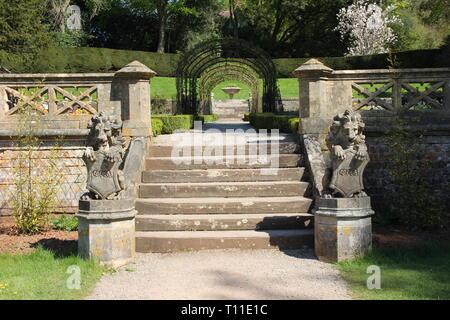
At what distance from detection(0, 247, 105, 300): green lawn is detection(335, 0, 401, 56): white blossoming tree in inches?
1274

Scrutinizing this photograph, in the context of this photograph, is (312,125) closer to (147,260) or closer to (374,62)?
(147,260)

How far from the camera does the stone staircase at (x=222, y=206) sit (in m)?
7.04

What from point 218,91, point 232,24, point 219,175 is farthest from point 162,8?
point 219,175

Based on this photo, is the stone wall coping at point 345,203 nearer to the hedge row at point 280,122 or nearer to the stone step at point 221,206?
the stone step at point 221,206

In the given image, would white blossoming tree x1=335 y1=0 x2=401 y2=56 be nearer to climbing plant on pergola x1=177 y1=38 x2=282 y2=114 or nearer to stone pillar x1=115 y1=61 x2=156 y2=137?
climbing plant on pergola x1=177 y1=38 x2=282 y2=114

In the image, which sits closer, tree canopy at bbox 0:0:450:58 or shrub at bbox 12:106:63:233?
shrub at bbox 12:106:63:233

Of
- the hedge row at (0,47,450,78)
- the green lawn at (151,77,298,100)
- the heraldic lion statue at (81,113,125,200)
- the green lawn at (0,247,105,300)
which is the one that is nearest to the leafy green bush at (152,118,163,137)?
the heraldic lion statue at (81,113,125,200)

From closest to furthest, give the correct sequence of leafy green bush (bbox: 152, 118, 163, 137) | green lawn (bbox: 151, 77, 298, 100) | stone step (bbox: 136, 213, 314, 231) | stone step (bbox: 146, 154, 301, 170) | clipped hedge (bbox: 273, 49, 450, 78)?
stone step (bbox: 136, 213, 314, 231) < stone step (bbox: 146, 154, 301, 170) < leafy green bush (bbox: 152, 118, 163, 137) < green lawn (bbox: 151, 77, 298, 100) < clipped hedge (bbox: 273, 49, 450, 78)

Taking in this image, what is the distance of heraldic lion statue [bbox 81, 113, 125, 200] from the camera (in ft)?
21.6

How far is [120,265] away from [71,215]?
3466mm

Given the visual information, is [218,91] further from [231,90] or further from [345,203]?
[345,203]

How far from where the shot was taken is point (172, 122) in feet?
41.1

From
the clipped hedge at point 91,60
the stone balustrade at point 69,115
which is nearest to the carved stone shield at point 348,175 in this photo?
the stone balustrade at point 69,115
